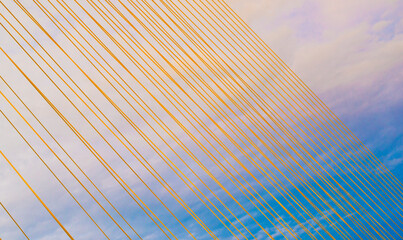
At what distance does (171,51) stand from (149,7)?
0.79 m

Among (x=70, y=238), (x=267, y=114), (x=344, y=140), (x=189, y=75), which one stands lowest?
(x=344, y=140)

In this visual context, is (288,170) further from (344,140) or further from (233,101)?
(344,140)

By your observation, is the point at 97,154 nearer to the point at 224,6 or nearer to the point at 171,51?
the point at 171,51

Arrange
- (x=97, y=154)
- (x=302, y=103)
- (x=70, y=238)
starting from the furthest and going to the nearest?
(x=302, y=103)
(x=97, y=154)
(x=70, y=238)

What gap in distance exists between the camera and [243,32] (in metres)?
6.82

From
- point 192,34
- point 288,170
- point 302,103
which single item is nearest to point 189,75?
point 192,34

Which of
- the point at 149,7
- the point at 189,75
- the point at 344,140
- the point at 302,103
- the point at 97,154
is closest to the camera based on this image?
the point at 97,154

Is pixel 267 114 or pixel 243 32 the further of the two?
pixel 243 32

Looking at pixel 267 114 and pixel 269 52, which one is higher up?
pixel 269 52

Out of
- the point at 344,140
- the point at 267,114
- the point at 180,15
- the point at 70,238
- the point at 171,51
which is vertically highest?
the point at 180,15

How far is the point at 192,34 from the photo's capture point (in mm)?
5773

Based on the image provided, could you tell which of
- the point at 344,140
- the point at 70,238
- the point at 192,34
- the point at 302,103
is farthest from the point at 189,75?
the point at 344,140

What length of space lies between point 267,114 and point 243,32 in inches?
69.8

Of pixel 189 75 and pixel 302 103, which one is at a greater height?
pixel 189 75
